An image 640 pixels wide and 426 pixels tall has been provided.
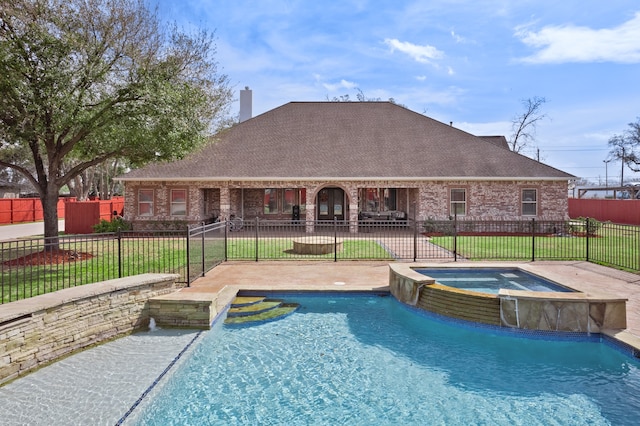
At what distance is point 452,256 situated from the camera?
13.6m

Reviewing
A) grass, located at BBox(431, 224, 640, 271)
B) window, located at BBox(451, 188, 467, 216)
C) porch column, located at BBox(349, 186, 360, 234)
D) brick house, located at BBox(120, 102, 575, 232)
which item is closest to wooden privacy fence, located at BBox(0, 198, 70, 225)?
brick house, located at BBox(120, 102, 575, 232)

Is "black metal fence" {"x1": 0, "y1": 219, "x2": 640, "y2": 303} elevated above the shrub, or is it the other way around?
the shrub

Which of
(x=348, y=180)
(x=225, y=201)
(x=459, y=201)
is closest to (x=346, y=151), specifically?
(x=348, y=180)

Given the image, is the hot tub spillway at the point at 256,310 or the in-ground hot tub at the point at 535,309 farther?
the hot tub spillway at the point at 256,310

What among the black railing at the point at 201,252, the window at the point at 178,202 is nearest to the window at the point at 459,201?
the black railing at the point at 201,252

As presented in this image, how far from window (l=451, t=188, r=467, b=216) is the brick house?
5 centimetres

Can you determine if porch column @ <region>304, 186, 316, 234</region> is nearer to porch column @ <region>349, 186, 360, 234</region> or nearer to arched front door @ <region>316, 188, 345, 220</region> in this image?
porch column @ <region>349, 186, 360, 234</region>

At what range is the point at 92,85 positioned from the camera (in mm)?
13172

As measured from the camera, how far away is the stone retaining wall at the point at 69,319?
5.53 m

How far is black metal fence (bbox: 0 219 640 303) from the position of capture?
10.3 meters

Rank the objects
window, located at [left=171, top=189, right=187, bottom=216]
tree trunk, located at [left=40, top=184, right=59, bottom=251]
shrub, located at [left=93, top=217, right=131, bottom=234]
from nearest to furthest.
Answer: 1. tree trunk, located at [left=40, top=184, right=59, bottom=251]
2. shrub, located at [left=93, top=217, right=131, bottom=234]
3. window, located at [left=171, top=189, right=187, bottom=216]

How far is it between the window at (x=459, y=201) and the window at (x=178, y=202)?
47.2 ft

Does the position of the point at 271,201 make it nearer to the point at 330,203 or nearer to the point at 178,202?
the point at 330,203

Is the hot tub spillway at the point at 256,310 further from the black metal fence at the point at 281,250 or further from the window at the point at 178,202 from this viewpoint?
the window at the point at 178,202
